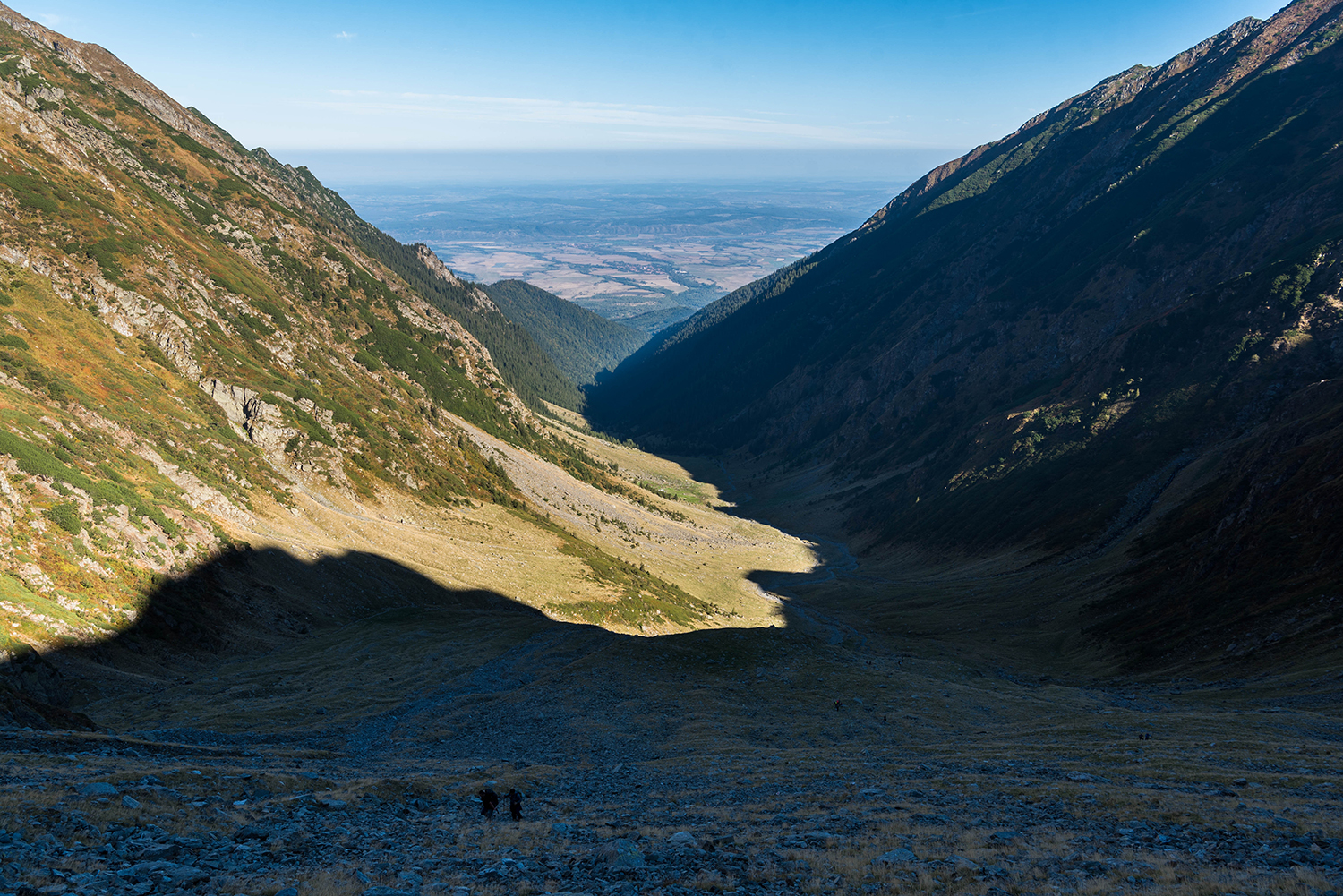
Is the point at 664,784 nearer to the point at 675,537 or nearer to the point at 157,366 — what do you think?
the point at 157,366

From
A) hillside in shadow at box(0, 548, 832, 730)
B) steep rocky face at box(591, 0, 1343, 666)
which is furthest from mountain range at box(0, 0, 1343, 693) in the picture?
hillside in shadow at box(0, 548, 832, 730)

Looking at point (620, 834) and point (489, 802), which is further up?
point (620, 834)

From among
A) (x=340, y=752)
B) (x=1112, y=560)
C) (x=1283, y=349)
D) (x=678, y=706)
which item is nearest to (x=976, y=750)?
(x=678, y=706)

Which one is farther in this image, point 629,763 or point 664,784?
point 629,763

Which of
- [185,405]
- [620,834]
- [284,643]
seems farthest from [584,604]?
[620,834]

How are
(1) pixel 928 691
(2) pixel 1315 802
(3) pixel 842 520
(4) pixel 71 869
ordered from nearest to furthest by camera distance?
(4) pixel 71 869
(2) pixel 1315 802
(1) pixel 928 691
(3) pixel 842 520

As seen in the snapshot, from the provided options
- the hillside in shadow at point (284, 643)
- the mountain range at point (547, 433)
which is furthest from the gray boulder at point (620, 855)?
the mountain range at point (547, 433)

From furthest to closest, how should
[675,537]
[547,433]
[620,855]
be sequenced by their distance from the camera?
[547,433]
[675,537]
[620,855]

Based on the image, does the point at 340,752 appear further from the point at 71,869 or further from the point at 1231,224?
the point at 1231,224
